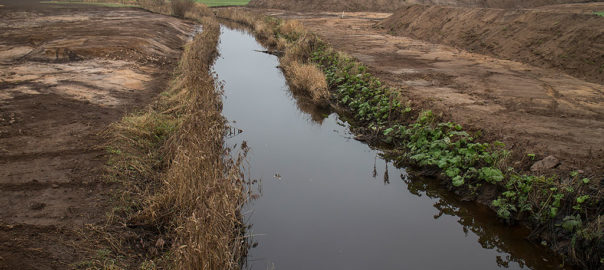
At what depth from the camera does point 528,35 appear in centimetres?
1353

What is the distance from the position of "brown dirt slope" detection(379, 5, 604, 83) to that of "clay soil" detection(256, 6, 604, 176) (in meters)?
0.61

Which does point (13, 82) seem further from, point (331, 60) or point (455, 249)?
point (455, 249)

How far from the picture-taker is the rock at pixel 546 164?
5.45 metres

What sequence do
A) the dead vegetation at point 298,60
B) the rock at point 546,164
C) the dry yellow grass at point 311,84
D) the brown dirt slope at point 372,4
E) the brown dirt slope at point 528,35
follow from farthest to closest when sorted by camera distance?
the brown dirt slope at point 372,4 → the brown dirt slope at point 528,35 → the dead vegetation at point 298,60 → the dry yellow grass at point 311,84 → the rock at point 546,164

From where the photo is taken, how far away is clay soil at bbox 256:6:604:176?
240 inches

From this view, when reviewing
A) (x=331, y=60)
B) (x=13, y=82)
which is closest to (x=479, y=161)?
(x=331, y=60)

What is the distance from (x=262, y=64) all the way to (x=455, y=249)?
38.1ft

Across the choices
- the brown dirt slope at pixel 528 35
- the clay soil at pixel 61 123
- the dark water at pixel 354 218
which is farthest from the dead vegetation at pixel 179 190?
the brown dirt slope at pixel 528 35

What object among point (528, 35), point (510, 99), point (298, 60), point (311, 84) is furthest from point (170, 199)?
point (528, 35)

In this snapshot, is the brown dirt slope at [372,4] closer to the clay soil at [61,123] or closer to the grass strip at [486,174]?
the clay soil at [61,123]

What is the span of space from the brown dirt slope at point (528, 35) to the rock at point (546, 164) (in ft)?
20.5

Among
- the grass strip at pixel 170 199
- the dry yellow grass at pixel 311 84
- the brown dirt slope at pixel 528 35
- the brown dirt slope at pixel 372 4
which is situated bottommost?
the grass strip at pixel 170 199

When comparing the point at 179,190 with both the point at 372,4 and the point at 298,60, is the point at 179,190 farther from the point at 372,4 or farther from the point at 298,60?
the point at 372,4

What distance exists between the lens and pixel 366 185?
6465 millimetres
